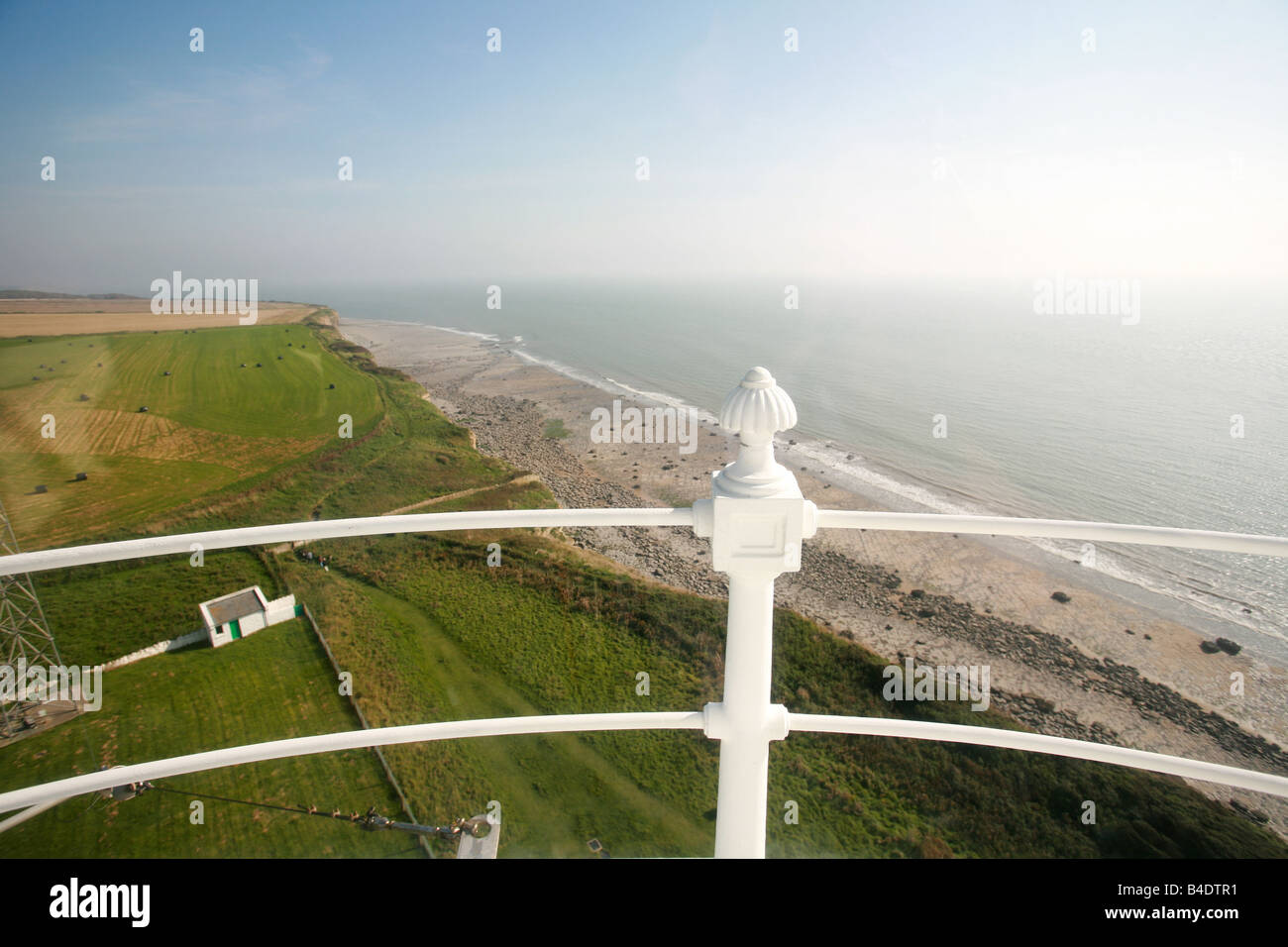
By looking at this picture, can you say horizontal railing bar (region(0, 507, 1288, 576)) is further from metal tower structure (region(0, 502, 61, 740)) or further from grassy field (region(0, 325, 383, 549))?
grassy field (region(0, 325, 383, 549))

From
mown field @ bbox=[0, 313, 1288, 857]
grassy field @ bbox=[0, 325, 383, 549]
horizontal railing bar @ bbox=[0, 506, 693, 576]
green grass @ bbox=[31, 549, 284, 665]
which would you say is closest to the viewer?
horizontal railing bar @ bbox=[0, 506, 693, 576]

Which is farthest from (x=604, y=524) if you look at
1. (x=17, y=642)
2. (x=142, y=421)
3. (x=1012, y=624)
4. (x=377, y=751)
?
(x=142, y=421)

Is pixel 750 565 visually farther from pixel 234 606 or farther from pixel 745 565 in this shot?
pixel 234 606

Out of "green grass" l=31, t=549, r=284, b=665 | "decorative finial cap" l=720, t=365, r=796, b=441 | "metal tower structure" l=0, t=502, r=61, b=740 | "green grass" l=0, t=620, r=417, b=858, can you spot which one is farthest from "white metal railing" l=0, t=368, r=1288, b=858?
"green grass" l=31, t=549, r=284, b=665

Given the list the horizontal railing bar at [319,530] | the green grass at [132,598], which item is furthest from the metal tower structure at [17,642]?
the horizontal railing bar at [319,530]

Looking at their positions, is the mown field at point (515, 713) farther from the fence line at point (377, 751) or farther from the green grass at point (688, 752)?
the fence line at point (377, 751)

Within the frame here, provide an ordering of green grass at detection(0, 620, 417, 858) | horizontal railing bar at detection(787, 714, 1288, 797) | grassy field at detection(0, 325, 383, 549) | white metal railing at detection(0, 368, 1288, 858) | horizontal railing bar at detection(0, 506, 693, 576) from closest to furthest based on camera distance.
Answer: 1. horizontal railing bar at detection(0, 506, 693, 576)
2. white metal railing at detection(0, 368, 1288, 858)
3. horizontal railing bar at detection(787, 714, 1288, 797)
4. green grass at detection(0, 620, 417, 858)
5. grassy field at detection(0, 325, 383, 549)
